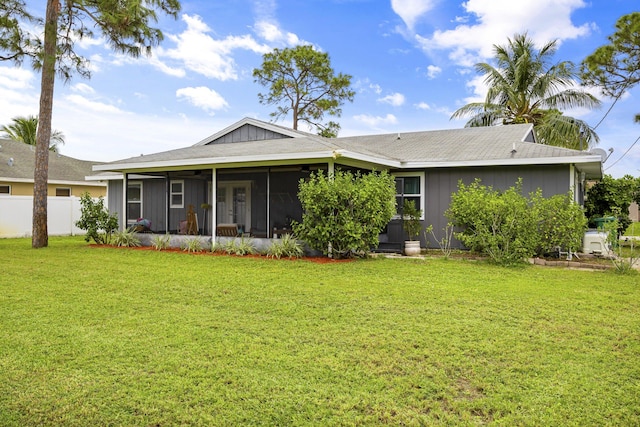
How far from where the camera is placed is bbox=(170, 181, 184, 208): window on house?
55.9ft

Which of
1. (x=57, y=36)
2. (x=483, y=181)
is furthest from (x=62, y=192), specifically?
(x=483, y=181)

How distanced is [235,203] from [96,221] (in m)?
4.40

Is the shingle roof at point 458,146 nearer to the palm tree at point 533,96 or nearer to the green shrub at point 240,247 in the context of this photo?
the green shrub at point 240,247

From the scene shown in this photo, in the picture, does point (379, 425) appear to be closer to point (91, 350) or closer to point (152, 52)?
point (91, 350)

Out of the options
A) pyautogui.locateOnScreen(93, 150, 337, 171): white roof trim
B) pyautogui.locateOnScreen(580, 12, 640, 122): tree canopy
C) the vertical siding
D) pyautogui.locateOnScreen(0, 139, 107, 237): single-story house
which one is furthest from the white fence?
pyautogui.locateOnScreen(580, 12, 640, 122): tree canopy

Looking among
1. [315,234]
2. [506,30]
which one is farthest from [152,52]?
[506,30]

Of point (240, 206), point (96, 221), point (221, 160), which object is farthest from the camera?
point (240, 206)

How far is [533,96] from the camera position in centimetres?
2519

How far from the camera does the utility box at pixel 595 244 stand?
1095cm

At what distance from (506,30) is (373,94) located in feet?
27.6

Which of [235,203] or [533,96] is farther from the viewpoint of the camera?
[533,96]

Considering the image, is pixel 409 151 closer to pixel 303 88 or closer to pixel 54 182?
pixel 54 182

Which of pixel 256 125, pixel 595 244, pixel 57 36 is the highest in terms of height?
pixel 57 36

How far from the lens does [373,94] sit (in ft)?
79.9
